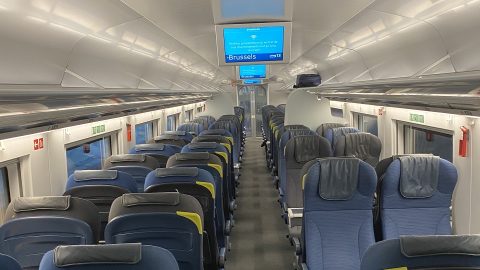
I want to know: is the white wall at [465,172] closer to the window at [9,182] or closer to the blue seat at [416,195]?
the blue seat at [416,195]

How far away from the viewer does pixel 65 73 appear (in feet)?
15.7

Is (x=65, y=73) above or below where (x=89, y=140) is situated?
above

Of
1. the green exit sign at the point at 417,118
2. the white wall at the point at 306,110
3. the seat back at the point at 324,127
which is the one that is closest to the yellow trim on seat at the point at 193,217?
the green exit sign at the point at 417,118

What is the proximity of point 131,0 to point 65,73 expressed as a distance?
55.4 inches

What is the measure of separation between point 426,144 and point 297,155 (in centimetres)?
964

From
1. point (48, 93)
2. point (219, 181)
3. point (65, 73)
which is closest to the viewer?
point (48, 93)

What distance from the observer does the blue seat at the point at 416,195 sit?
4277 mm

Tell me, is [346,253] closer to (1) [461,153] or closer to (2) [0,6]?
(1) [461,153]

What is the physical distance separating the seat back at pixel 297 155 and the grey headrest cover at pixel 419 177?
2.78 m

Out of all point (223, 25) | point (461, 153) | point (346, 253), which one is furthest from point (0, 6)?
point (461, 153)

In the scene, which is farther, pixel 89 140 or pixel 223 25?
pixel 89 140

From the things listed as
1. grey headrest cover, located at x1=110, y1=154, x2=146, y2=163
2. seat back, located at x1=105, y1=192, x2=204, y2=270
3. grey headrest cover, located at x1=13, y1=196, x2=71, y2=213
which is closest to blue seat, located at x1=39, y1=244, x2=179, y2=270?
seat back, located at x1=105, y1=192, x2=204, y2=270

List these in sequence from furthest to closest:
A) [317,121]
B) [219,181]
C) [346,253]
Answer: [317,121] → [219,181] → [346,253]

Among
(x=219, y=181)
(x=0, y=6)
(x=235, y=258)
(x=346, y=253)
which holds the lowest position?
(x=235, y=258)
